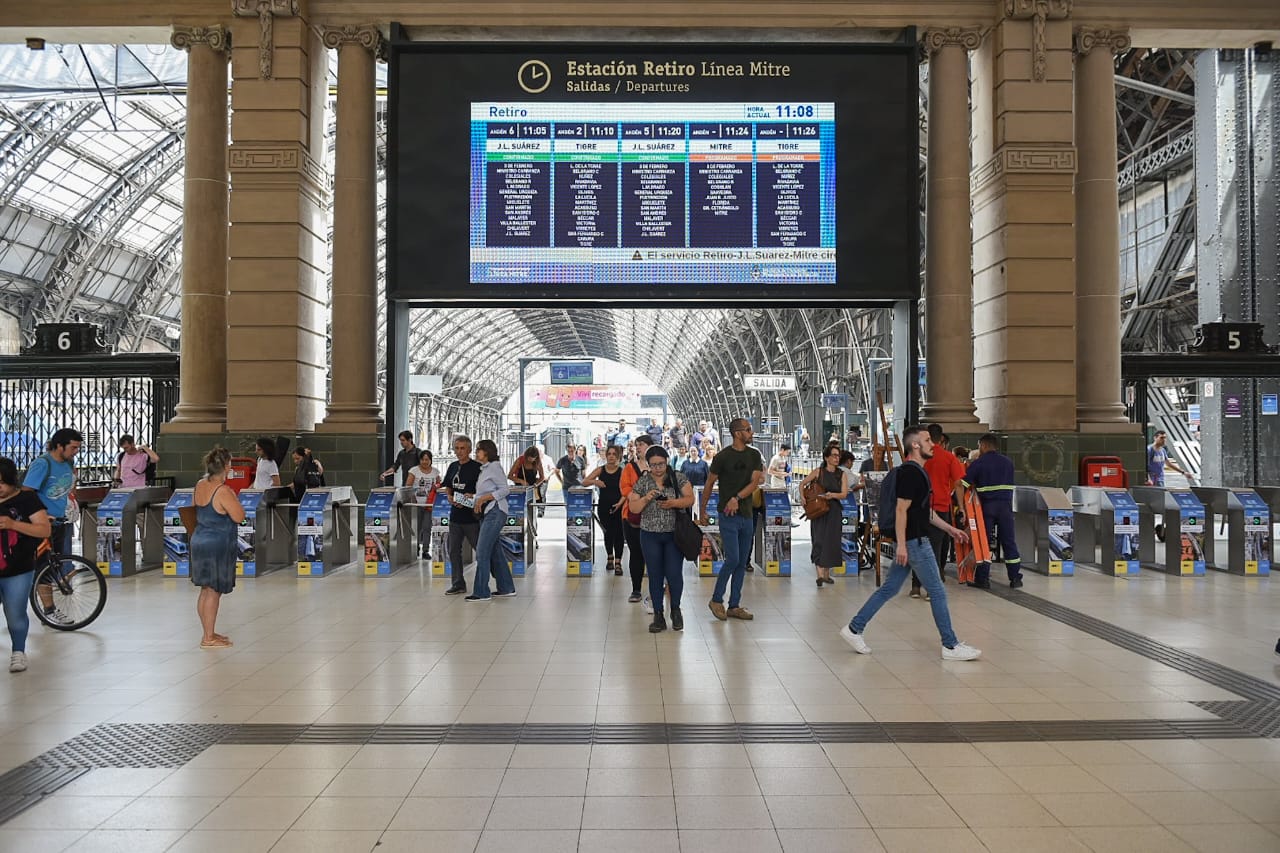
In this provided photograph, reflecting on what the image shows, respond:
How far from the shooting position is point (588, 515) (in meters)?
12.5

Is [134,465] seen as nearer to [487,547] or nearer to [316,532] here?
[316,532]

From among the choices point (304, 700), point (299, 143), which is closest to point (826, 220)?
point (299, 143)

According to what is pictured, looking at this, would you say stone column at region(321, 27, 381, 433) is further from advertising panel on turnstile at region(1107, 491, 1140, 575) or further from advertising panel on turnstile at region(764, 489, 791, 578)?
Answer: advertising panel on turnstile at region(1107, 491, 1140, 575)

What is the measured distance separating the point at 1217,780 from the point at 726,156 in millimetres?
10959

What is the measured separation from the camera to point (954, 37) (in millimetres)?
14711

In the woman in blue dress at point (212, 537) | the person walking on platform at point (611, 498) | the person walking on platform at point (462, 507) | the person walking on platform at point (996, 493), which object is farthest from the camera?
the person walking on platform at point (611, 498)

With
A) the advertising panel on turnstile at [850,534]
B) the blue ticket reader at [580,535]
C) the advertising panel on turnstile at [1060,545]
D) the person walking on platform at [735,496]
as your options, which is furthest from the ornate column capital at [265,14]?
the advertising panel on turnstile at [1060,545]

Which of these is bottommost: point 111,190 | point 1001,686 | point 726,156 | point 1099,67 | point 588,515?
point 1001,686

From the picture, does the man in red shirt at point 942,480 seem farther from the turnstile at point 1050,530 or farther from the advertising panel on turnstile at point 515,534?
the advertising panel on turnstile at point 515,534

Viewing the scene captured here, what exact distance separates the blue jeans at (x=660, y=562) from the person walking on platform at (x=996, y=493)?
4428 millimetres

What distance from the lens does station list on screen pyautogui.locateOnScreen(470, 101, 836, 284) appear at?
13.9m

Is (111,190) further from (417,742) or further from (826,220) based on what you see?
(417,742)

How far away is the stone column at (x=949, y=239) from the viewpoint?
14.6 m

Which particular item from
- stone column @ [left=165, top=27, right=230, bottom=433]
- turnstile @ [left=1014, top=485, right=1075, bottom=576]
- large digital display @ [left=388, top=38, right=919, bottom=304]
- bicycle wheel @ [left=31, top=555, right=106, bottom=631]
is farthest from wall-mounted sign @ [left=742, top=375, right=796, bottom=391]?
bicycle wheel @ [left=31, top=555, right=106, bottom=631]
